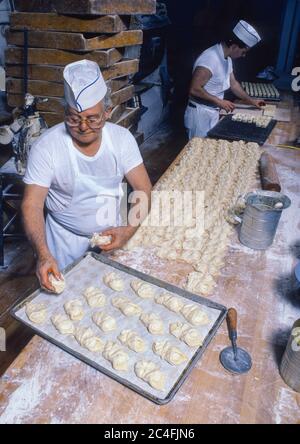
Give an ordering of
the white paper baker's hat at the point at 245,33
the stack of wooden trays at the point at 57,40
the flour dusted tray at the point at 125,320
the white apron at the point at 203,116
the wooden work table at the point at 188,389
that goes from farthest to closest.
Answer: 1. the white apron at the point at 203,116
2. the white paper baker's hat at the point at 245,33
3. the stack of wooden trays at the point at 57,40
4. the flour dusted tray at the point at 125,320
5. the wooden work table at the point at 188,389

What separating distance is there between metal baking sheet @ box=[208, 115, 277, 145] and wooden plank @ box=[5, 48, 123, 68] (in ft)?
4.90

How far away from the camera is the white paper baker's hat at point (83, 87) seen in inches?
76.9

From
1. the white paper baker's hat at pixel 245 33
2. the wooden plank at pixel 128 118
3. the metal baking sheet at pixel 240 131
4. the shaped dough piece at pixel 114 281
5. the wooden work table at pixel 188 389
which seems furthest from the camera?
the wooden plank at pixel 128 118

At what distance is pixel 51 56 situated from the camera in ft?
12.6

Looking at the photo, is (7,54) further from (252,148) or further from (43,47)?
(252,148)

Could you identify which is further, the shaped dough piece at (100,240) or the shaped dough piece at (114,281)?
the shaped dough piece at (100,240)

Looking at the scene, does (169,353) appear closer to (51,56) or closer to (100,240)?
(100,240)

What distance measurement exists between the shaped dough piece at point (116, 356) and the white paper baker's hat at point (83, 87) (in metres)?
1.28

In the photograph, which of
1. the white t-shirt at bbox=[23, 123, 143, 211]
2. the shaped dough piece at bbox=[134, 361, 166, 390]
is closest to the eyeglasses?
the white t-shirt at bbox=[23, 123, 143, 211]

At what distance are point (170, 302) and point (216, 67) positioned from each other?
13.3 feet

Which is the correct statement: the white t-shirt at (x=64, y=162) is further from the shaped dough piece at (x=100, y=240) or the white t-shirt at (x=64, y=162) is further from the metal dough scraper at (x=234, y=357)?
the metal dough scraper at (x=234, y=357)

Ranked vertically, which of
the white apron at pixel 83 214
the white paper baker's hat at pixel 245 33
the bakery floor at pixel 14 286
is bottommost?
the bakery floor at pixel 14 286

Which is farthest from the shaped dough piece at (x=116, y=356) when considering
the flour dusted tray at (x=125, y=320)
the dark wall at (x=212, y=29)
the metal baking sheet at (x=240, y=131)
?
the dark wall at (x=212, y=29)

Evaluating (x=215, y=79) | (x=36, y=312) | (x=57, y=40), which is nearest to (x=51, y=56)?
(x=57, y=40)
